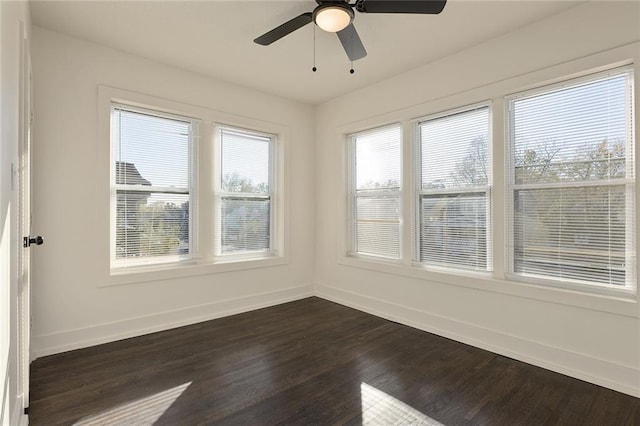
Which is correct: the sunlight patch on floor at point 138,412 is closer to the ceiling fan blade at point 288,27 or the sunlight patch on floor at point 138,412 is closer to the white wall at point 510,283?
the white wall at point 510,283

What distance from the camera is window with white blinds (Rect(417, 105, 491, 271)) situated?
321 cm

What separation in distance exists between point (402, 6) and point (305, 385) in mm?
2610

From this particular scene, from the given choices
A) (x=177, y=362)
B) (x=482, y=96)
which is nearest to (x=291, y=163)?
(x=482, y=96)

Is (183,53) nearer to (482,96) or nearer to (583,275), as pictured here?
(482,96)

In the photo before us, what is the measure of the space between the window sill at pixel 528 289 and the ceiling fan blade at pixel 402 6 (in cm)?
230

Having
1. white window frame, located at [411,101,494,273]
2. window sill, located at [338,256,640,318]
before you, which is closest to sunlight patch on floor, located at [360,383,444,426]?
window sill, located at [338,256,640,318]

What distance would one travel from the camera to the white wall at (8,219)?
1244 mm

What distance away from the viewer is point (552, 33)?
8.80 ft

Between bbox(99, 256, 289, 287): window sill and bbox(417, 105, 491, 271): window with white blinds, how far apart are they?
2.03 m

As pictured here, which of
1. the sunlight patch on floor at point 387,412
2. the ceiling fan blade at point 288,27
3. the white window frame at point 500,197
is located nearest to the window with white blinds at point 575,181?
the white window frame at point 500,197

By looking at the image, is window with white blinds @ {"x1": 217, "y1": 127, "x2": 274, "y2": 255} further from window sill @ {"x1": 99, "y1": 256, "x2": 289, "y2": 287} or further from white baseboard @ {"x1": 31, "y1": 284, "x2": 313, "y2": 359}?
white baseboard @ {"x1": 31, "y1": 284, "x2": 313, "y2": 359}

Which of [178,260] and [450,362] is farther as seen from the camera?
[178,260]

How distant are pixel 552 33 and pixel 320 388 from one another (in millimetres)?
3323

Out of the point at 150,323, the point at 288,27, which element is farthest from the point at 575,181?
the point at 150,323
